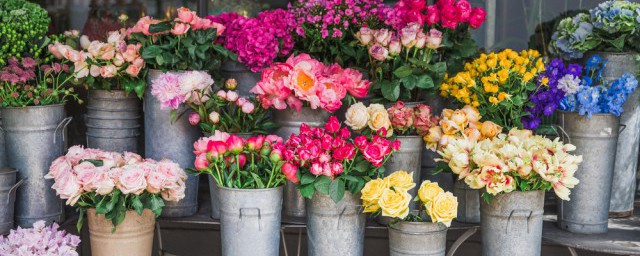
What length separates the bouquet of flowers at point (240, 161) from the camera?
2150mm

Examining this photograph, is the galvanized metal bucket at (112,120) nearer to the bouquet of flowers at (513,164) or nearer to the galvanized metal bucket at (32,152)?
the galvanized metal bucket at (32,152)

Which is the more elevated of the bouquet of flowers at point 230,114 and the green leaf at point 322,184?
the bouquet of flowers at point 230,114

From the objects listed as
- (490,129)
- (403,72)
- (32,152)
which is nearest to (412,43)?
(403,72)

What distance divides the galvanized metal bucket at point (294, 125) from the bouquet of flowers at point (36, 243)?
64cm

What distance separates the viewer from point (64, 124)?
100 inches

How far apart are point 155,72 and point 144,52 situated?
0.07 m

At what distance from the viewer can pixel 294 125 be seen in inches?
95.6

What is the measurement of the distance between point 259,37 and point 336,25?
27 centimetres

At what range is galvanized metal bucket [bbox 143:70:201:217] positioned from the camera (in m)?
2.52

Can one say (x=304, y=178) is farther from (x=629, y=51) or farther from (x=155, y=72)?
(x=629, y=51)

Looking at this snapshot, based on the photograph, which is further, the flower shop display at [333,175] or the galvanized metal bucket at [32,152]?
the galvanized metal bucket at [32,152]

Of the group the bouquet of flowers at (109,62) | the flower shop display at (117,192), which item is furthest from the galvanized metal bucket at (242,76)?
the flower shop display at (117,192)

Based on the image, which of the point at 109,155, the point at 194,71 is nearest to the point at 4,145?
the point at 109,155

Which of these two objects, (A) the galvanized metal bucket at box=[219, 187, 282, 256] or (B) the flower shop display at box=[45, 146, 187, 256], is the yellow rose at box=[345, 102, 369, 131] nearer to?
(A) the galvanized metal bucket at box=[219, 187, 282, 256]
